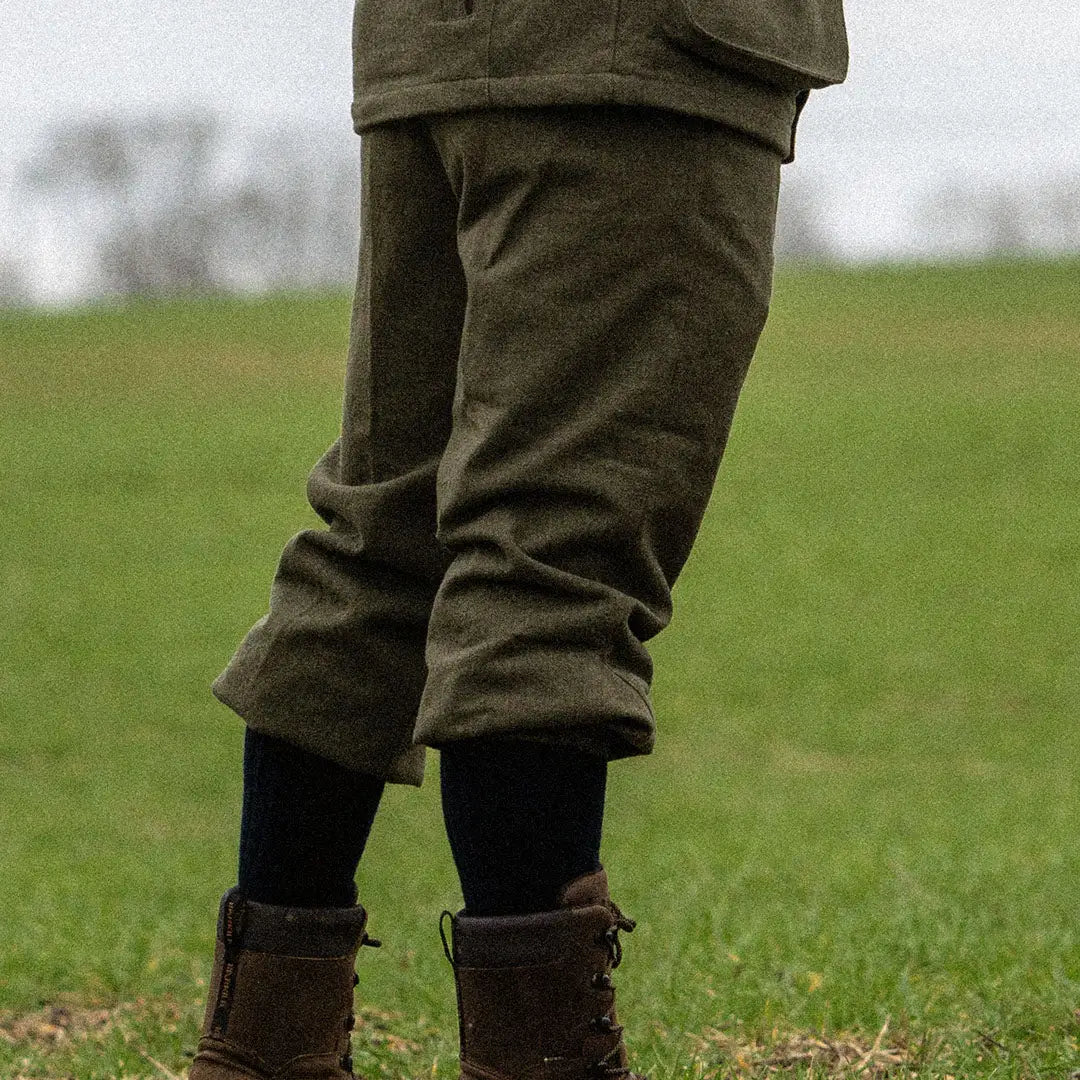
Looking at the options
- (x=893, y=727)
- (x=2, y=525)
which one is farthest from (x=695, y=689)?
(x=2, y=525)

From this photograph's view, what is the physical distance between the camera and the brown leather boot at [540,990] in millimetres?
1808

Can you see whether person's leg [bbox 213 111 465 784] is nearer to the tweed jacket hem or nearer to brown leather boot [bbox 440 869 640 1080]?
the tweed jacket hem

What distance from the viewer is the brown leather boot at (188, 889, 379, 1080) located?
6.60 feet

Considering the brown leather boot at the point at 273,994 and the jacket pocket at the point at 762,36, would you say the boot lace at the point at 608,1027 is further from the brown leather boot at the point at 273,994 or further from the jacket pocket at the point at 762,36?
the jacket pocket at the point at 762,36

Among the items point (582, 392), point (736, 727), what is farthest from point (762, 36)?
point (736, 727)

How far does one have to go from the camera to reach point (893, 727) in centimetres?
995

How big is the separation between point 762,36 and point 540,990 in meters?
0.98

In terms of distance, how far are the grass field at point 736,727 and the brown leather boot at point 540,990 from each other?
37 centimetres

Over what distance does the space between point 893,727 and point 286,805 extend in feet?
27.1

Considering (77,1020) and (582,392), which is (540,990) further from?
(77,1020)

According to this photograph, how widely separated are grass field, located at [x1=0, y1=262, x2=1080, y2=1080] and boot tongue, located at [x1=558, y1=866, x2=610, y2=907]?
419mm

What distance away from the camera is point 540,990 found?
1.81 m

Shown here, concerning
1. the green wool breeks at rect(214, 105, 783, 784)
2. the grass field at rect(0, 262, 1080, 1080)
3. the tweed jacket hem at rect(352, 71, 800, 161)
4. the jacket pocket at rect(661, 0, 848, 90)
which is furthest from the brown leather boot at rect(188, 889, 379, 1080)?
the jacket pocket at rect(661, 0, 848, 90)

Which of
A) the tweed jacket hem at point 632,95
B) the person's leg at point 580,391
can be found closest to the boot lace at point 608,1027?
the person's leg at point 580,391
